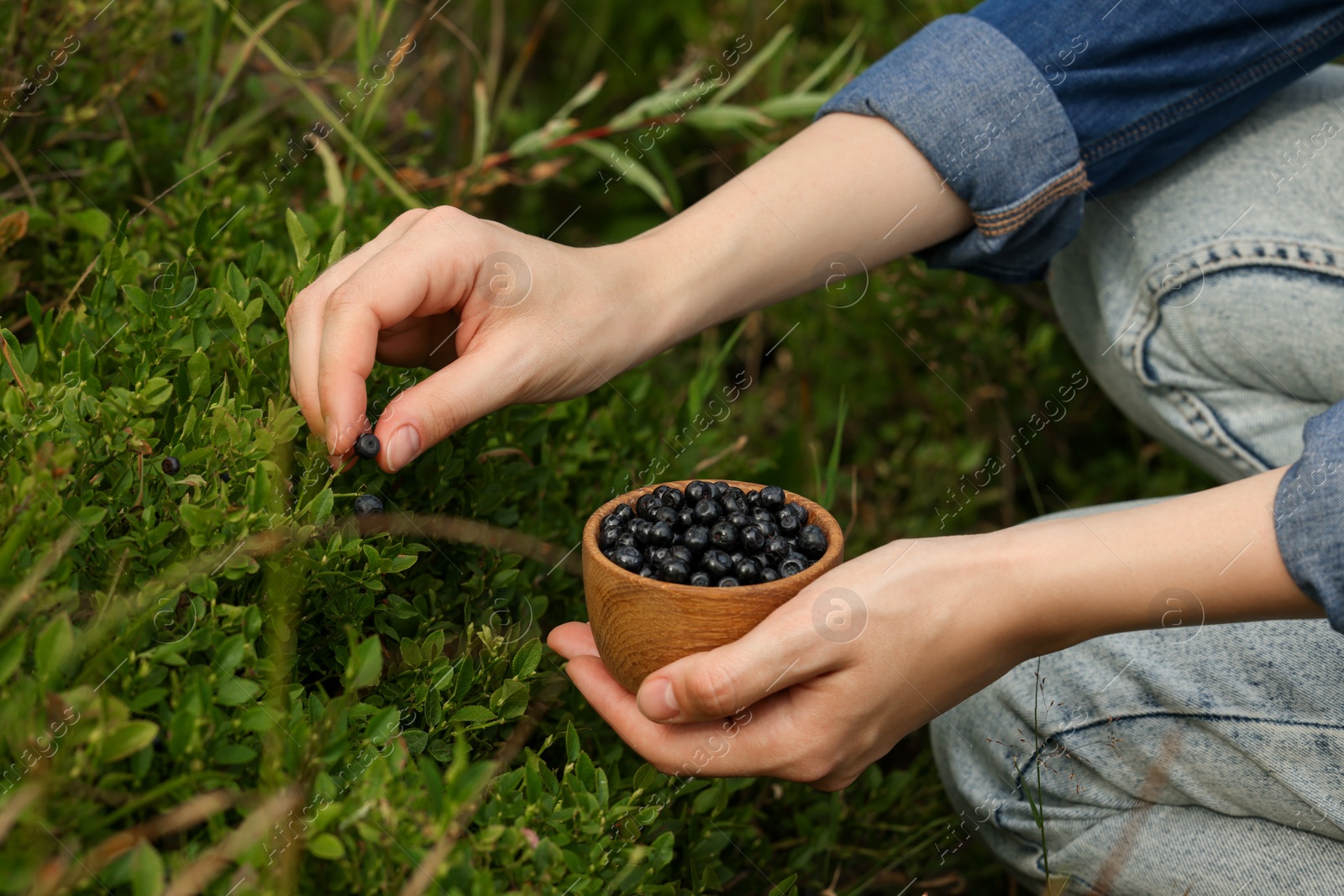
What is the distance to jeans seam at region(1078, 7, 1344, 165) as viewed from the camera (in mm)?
1520

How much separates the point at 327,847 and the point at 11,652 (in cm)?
26

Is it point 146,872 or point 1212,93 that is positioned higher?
point 146,872

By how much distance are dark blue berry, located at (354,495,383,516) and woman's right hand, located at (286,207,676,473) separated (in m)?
0.05

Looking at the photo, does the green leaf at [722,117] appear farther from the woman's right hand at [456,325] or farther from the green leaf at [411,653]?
the green leaf at [411,653]

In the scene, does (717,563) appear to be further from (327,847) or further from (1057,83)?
(1057,83)

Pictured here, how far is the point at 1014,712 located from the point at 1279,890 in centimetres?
34

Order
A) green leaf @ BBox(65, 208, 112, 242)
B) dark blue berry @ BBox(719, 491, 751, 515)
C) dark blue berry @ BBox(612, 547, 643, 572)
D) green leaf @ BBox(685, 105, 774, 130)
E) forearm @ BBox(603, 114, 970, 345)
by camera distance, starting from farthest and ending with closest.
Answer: green leaf @ BBox(685, 105, 774, 130) → green leaf @ BBox(65, 208, 112, 242) → forearm @ BBox(603, 114, 970, 345) → dark blue berry @ BBox(719, 491, 751, 515) → dark blue berry @ BBox(612, 547, 643, 572)

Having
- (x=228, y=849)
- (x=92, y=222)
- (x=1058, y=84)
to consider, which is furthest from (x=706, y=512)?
(x=92, y=222)

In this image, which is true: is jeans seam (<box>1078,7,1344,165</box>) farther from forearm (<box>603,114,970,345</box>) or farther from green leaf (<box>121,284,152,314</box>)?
green leaf (<box>121,284,152,314</box>)

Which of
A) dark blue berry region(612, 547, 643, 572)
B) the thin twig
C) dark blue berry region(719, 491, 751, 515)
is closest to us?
the thin twig

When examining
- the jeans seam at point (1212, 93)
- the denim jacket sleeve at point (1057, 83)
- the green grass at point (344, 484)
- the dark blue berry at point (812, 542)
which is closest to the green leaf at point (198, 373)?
the green grass at point (344, 484)

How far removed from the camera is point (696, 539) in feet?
3.58

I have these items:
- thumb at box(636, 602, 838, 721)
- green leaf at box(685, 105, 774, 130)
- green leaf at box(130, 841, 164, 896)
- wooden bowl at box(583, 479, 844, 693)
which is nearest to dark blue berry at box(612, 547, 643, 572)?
wooden bowl at box(583, 479, 844, 693)

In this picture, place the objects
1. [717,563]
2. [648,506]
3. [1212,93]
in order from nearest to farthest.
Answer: [717,563]
[648,506]
[1212,93]
